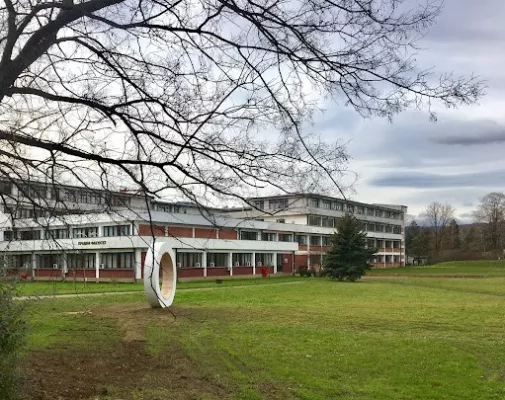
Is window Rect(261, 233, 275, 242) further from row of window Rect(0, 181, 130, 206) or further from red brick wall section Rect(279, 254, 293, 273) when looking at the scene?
row of window Rect(0, 181, 130, 206)

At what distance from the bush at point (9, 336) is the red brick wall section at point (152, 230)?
1520 millimetres

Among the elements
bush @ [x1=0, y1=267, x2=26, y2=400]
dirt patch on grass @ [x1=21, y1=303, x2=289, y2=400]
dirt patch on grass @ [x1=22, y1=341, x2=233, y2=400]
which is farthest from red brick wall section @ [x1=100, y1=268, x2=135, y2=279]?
bush @ [x1=0, y1=267, x2=26, y2=400]

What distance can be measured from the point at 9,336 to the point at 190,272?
42444mm

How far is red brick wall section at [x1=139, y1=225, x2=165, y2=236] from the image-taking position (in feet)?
20.8

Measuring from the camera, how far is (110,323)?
15.8m

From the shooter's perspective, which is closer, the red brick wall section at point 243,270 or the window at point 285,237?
the red brick wall section at point 243,270

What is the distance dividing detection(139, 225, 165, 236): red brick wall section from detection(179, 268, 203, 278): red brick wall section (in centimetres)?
4047

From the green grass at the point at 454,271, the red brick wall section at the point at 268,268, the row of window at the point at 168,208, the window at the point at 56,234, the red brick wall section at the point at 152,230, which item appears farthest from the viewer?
the green grass at the point at 454,271

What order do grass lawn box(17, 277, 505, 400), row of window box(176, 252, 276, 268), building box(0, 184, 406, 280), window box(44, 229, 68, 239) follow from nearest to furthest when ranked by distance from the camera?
building box(0, 184, 406, 280) < window box(44, 229, 68, 239) < grass lawn box(17, 277, 505, 400) < row of window box(176, 252, 276, 268)

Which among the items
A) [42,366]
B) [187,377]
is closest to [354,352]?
[187,377]

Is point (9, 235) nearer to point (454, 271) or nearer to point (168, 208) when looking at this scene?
point (168, 208)

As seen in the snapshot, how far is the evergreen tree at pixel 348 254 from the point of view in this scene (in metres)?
46.1

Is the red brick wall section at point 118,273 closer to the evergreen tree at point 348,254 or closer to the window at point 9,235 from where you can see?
the evergreen tree at point 348,254

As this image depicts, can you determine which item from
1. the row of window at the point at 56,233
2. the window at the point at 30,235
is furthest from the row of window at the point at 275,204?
the window at the point at 30,235
